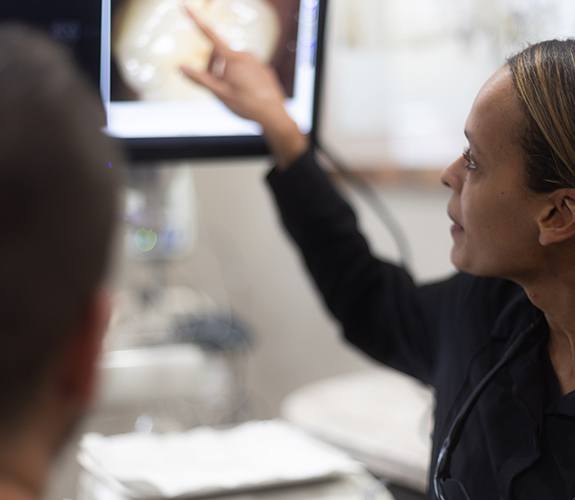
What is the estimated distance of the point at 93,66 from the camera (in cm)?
125

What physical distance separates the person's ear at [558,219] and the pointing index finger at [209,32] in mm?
480

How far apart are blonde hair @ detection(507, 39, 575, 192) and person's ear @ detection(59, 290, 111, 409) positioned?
0.64 m

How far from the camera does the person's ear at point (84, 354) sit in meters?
0.54

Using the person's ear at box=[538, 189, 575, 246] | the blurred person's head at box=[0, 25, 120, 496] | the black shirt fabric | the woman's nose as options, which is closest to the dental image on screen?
the black shirt fabric

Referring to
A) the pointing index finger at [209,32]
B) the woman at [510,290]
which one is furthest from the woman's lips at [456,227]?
the pointing index finger at [209,32]

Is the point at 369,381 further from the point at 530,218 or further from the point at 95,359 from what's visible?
the point at 95,359

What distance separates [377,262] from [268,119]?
0.83ft

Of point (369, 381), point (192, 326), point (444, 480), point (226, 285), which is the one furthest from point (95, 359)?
point (226, 285)

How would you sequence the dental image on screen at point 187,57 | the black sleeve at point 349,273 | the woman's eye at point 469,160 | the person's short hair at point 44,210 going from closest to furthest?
the person's short hair at point 44,210, the woman's eye at point 469,160, the dental image on screen at point 187,57, the black sleeve at point 349,273

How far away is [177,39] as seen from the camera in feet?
4.39

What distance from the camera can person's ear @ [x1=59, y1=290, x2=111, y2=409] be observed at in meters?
0.54

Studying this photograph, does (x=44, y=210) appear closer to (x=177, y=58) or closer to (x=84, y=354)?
(x=84, y=354)

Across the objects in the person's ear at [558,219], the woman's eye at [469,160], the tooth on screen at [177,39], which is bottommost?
the person's ear at [558,219]

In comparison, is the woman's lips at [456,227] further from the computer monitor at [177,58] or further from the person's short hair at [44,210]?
the person's short hair at [44,210]
